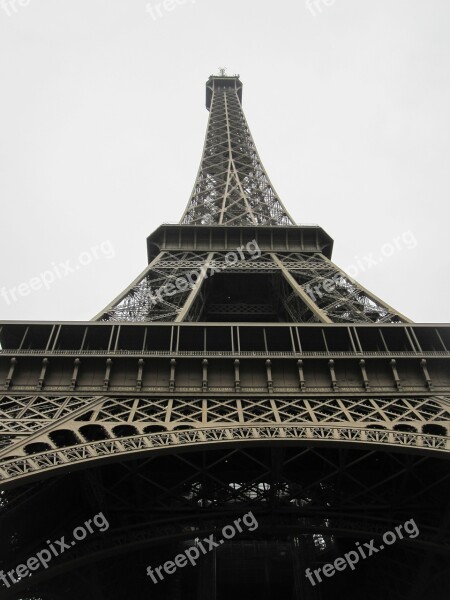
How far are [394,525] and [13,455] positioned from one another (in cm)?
1204

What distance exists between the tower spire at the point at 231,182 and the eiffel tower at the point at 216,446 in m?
17.0

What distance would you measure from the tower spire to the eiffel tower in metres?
17.0

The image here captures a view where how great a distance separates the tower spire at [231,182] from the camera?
136 feet

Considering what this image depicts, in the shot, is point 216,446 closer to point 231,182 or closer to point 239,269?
point 239,269

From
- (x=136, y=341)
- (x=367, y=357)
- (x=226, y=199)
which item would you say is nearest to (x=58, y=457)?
(x=136, y=341)

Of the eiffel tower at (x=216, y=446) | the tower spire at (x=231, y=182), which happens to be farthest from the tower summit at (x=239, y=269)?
the eiffel tower at (x=216, y=446)

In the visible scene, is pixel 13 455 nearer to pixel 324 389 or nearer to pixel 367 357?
pixel 324 389

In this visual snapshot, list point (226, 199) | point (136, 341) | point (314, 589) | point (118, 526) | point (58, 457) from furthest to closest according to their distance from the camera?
1. point (226, 199)
2. point (314, 589)
3. point (136, 341)
4. point (118, 526)
5. point (58, 457)

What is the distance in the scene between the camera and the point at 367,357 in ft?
66.3

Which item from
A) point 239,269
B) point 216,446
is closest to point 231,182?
point 239,269

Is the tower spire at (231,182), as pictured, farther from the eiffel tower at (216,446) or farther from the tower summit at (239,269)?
the eiffel tower at (216,446)

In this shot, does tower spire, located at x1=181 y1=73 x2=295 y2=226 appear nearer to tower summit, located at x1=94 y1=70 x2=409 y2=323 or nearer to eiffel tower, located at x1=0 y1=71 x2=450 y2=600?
tower summit, located at x1=94 y1=70 x2=409 y2=323

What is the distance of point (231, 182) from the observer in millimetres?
48094

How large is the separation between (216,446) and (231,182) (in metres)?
35.3
